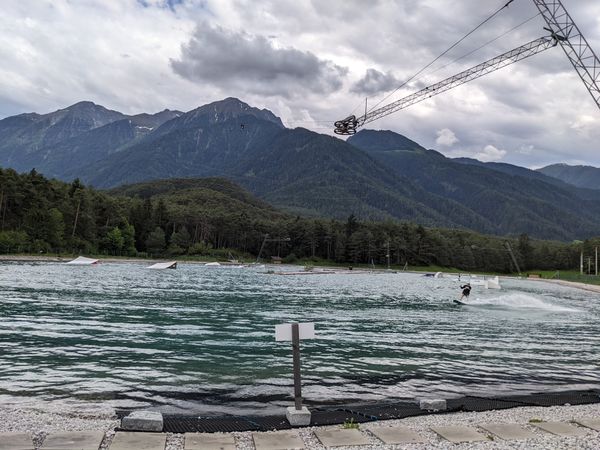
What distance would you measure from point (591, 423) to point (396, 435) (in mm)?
4702

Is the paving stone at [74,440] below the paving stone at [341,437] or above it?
above

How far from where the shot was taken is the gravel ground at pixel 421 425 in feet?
32.0

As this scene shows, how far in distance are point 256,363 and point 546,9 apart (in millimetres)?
49873

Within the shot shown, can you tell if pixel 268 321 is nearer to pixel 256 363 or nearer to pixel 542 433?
pixel 256 363

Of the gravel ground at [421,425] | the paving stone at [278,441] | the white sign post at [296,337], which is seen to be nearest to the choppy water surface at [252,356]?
the gravel ground at [421,425]

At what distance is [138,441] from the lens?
9.71 m

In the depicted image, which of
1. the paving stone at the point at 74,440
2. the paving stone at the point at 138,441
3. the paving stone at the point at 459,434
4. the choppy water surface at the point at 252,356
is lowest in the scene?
the choppy water surface at the point at 252,356

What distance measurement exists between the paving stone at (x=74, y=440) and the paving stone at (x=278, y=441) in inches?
116

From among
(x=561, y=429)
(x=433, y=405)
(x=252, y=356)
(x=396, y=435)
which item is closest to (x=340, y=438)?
(x=396, y=435)

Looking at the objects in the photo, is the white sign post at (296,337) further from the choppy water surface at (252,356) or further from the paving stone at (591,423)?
the paving stone at (591,423)

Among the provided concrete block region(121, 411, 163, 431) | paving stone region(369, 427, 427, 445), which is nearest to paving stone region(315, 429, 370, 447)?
paving stone region(369, 427, 427, 445)

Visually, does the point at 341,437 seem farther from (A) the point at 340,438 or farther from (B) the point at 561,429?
(B) the point at 561,429

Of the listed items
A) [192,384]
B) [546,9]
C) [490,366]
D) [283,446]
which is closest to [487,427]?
[283,446]

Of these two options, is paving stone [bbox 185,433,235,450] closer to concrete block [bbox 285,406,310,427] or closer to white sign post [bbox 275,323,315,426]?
concrete block [bbox 285,406,310,427]
